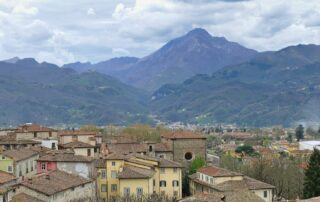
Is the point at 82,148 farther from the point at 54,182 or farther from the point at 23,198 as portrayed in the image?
the point at 23,198

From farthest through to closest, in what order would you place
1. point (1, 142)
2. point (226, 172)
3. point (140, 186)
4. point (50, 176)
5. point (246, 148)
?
1. point (246, 148)
2. point (1, 142)
3. point (226, 172)
4. point (140, 186)
5. point (50, 176)

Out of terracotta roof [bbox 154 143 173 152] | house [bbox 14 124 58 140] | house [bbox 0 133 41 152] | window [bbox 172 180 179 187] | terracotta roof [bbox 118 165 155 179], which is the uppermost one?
house [bbox 14 124 58 140]

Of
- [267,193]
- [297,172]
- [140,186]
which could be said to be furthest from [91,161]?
[297,172]

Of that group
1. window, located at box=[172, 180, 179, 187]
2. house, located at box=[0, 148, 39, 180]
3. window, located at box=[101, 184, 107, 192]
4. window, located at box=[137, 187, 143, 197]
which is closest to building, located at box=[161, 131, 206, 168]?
window, located at box=[172, 180, 179, 187]

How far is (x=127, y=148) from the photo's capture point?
68.0m

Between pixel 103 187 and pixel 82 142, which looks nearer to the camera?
pixel 103 187

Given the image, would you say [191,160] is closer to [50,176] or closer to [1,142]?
[1,142]

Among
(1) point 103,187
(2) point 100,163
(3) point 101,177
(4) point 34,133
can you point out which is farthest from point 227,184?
(4) point 34,133

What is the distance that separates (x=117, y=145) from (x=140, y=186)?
55.9 ft

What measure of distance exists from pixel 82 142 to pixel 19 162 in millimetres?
13293

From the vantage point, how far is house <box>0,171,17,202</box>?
41.6 meters

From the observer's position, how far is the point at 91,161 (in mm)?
56031

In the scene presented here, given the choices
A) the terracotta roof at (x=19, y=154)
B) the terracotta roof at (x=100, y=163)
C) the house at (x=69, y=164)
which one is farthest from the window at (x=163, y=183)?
the terracotta roof at (x=19, y=154)

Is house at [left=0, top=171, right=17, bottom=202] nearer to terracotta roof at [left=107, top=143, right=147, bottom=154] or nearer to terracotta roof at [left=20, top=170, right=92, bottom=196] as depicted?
terracotta roof at [left=20, top=170, right=92, bottom=196]
